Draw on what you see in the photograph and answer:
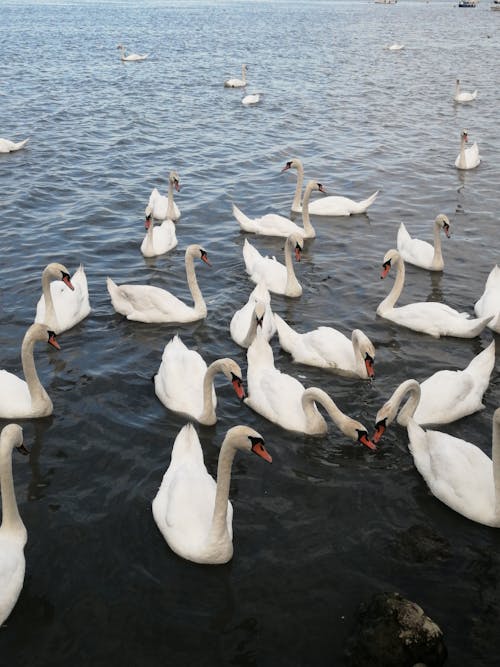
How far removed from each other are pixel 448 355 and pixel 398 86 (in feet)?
92.0

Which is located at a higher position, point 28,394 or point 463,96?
point 28,394

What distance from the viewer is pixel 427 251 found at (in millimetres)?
14000

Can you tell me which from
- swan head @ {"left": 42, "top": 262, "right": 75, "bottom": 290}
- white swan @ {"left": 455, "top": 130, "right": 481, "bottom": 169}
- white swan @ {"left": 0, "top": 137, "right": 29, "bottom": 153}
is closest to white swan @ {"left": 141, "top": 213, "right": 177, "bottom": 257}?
swan head @ {"left": 42, "top": 262, "right": 75, "bottom": 290}

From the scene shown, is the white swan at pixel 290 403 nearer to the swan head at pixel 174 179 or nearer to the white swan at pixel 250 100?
the swan head at pixel 174 179

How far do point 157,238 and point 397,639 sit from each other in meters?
10.5

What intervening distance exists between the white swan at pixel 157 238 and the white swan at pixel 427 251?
4772 mm

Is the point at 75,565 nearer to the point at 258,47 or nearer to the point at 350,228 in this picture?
the point at 350,228

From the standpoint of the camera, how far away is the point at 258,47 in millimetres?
51250

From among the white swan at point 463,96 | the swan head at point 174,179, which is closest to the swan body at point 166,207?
the swan head at point 174,179

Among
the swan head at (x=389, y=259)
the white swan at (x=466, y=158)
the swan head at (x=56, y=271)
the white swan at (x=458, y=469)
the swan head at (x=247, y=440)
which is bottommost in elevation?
the white swan at (x=466, y=158)

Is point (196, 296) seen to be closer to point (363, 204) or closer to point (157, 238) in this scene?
point (157, 238)

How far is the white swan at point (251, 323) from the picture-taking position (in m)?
10.3

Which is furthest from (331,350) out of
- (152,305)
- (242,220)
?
(242,220)

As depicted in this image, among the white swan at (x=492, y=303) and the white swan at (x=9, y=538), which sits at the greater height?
the white swan at (x=9, y=538)
